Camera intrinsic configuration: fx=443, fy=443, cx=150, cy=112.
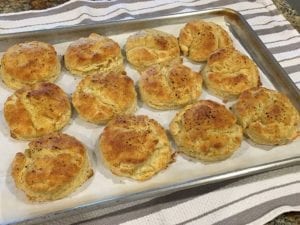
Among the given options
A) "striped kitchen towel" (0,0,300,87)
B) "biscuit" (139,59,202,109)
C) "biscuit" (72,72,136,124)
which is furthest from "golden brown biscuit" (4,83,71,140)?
"striped kitchen towel" (0,0,300,87)

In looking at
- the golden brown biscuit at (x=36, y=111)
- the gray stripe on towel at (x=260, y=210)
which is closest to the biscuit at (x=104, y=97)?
the golden brown biscuit at (x=36, y=111)

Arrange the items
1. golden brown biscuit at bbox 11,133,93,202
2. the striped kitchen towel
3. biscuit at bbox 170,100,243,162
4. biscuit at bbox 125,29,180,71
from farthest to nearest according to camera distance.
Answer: the striped kitchen towel < biscuit at bbox 125,29,180,71 < biscuit at bbox 170,100,243,162 < golden brown biscuit at bbox 11,133,93,202

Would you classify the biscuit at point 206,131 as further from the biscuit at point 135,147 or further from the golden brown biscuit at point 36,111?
the golden brown biscuit at point 36,111

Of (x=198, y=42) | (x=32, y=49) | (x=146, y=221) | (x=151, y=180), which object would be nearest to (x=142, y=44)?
(x=198, y=42)

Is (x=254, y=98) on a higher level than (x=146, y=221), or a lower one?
higher

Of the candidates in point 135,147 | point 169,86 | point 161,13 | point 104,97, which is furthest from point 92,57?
point 161,13

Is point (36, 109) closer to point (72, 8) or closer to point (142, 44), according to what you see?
point (142, 44)

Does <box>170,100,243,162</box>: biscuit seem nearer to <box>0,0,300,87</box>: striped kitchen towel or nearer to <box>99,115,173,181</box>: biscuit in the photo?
<box>99,115,173,181</box>: biscuit
